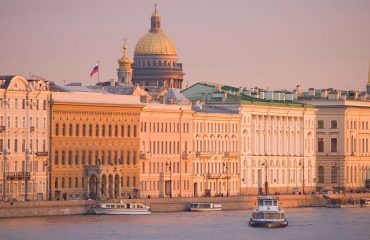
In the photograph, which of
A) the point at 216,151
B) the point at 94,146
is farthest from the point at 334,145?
the point at 94,146

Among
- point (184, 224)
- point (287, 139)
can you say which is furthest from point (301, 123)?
point (184, 224)

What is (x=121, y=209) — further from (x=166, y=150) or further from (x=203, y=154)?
(x=203, y=154)

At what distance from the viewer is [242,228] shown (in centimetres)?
12244

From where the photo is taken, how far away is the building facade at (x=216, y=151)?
148375mm

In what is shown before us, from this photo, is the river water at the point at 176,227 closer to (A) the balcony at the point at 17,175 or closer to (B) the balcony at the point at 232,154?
(A) the balcony at the point at 17,175

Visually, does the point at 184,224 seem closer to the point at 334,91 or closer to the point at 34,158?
the point at 34,158

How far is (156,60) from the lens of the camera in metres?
190

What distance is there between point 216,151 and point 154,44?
130 ft

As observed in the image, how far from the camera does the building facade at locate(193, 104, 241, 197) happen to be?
5842 inches

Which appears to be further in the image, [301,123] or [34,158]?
[301,123]

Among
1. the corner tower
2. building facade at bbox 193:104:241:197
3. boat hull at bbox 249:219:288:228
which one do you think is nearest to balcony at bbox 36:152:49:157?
boat hull at bbox 249:219:288:228

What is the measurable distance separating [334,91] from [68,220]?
5425 centimetres

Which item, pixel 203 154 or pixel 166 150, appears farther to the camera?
pixel 203 154

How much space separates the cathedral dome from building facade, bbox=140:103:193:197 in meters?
42.5
